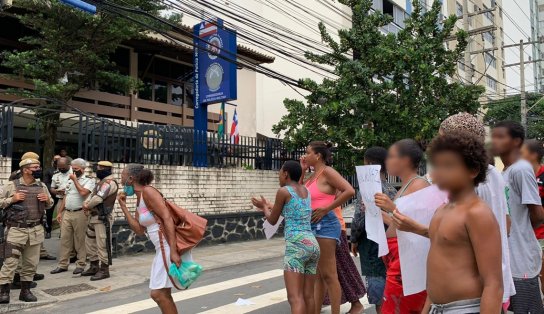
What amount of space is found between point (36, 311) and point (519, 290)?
17.6 ft

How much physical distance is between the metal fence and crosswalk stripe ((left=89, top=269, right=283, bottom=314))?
3.68m

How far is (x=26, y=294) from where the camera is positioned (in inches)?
239

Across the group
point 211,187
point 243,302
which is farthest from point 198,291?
→ point 211,187

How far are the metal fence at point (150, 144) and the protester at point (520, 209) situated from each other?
734 centimetres

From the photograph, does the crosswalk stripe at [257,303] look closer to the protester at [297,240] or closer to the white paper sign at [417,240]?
the protester at [297,240]

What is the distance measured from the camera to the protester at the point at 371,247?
432 centimetres

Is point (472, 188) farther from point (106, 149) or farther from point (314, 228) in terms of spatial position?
point (106, 149)

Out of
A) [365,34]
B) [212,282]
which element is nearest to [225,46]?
[365,34]

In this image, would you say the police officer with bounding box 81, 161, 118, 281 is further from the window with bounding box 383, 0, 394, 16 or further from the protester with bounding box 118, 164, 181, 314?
the window with bounding box 383, 0, 394, 16

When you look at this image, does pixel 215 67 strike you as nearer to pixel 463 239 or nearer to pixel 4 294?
pixel 4 294

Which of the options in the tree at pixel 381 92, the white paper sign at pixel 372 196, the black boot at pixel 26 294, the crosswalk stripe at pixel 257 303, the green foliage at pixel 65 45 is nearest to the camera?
the white paper sign at pixel 372 196

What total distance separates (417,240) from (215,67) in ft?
33.8

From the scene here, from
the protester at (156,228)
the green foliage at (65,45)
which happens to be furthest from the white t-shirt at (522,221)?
the green foliage at (65,45)

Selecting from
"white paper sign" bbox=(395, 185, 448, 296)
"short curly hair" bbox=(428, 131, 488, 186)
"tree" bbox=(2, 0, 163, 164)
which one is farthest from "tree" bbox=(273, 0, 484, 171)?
"short curly hair" bbox=(428, 131, 488, 186)
